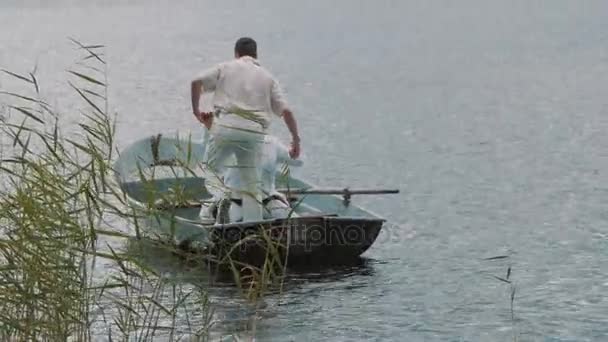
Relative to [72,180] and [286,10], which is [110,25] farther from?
[72,180]

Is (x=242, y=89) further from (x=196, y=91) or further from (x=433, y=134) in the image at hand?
(x=433, y=134)

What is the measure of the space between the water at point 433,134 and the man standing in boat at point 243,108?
116 cm

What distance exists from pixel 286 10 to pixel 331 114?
153 feet

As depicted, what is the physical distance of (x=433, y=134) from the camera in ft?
96.9

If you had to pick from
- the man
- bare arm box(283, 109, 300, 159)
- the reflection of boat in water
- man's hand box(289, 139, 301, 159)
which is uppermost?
bare arm box(283, 109, 300, 159)

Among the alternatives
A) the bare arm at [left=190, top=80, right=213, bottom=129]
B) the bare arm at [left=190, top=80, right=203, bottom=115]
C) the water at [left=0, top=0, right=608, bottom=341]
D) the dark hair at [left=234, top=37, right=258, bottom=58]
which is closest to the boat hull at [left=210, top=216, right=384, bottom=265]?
the water at [left=0, top=0, right=608, bottom=341]

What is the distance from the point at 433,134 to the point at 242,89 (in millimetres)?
15137

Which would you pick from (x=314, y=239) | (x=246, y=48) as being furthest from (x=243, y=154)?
(x=314, y=239)

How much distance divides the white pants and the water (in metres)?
0.84

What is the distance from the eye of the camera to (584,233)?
1820 cm

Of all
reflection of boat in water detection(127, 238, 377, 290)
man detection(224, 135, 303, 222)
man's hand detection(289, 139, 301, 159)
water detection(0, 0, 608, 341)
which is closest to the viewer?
water detection(0, 0, 608, 341)

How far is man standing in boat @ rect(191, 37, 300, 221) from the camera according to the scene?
14508 millimetres

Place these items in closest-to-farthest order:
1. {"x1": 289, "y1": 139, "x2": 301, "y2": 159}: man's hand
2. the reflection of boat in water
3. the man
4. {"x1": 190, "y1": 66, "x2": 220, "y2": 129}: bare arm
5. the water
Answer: the water < the reflection of boat in water < {"x1": 190, "y1": 66, "x2": 220, "y2": 129}: bare arm < {"x1": 289, "y1": 139, "x2": 301, "y2": 159}: man's hand < the man

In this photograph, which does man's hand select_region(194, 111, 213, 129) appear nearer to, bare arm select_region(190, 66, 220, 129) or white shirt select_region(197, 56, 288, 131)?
bare arm select_region(190, 66, 220, 129)
